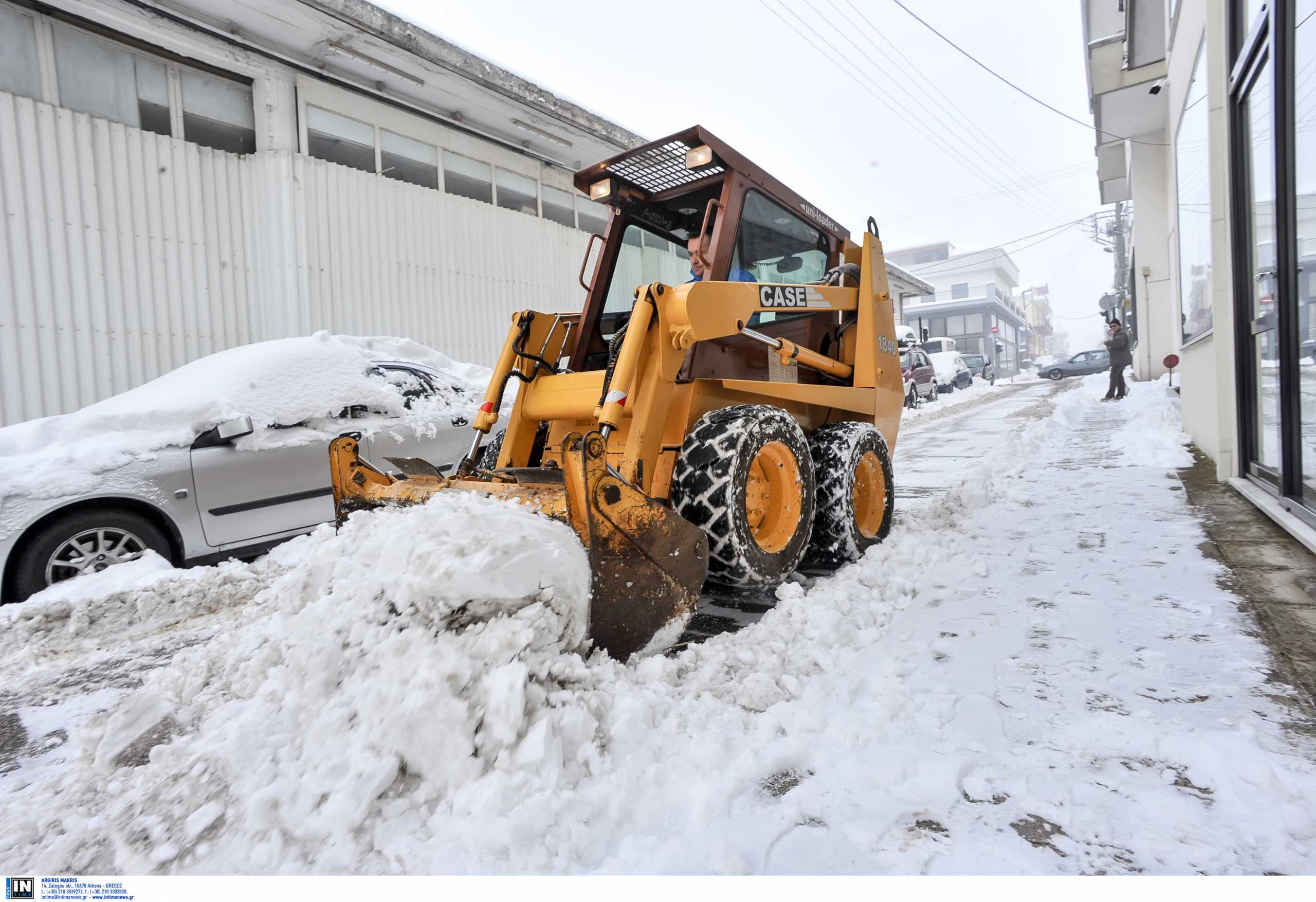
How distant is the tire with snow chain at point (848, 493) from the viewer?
12.6 ft

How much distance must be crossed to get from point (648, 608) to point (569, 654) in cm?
45

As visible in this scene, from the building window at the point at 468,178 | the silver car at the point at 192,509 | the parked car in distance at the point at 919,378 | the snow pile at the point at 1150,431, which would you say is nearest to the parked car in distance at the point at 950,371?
the parked car in distance at the point at 919,378

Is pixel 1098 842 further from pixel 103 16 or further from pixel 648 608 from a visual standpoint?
pixel 103 16

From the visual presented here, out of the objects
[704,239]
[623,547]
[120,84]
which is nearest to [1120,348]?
[704,239]

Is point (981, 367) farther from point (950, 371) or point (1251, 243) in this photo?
point (1251, 243)

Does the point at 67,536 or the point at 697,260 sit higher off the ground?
the point at 697,260

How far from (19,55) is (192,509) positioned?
19.1 feet

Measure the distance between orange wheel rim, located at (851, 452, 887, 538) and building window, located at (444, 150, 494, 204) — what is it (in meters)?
8.18

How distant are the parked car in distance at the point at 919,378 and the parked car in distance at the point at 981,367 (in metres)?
11.1

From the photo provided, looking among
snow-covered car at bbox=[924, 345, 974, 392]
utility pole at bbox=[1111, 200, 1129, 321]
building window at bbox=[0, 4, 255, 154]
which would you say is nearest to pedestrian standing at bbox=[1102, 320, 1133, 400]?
snow-covered car at bbox=[924, 345, 974, 392]

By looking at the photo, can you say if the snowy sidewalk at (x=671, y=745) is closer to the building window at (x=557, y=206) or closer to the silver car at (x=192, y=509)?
the silver car at (x=192, y=509)

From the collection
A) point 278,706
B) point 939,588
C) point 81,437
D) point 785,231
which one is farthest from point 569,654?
point 81,437

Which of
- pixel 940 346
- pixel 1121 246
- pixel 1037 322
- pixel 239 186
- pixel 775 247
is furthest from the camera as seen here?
pixel 1037 322

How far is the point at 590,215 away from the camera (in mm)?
12539
